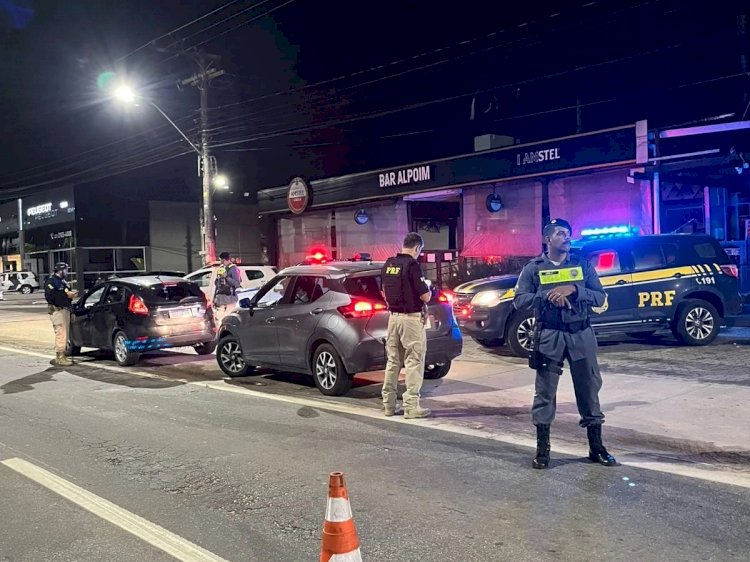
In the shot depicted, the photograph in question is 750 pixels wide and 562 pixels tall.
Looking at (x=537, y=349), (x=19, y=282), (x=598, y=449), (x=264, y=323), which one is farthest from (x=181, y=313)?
(x=19, y=282)

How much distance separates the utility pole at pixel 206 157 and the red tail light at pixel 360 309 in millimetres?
13082

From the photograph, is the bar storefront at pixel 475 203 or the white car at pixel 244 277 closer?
the bar storefront at pixel 475 203

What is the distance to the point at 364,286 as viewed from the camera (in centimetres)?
836

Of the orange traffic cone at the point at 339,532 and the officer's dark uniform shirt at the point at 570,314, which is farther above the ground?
the officer's dark uniform shirt at the point at 570,314

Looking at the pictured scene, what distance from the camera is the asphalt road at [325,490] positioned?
3979mm

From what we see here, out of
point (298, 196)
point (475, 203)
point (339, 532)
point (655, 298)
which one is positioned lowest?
point (339, 532)

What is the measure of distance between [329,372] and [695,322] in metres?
6.66

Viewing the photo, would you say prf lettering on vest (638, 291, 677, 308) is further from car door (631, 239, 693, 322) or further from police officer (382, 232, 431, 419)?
police officer (382, 232, 431, 419)

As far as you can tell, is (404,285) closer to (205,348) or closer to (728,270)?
(205,348)

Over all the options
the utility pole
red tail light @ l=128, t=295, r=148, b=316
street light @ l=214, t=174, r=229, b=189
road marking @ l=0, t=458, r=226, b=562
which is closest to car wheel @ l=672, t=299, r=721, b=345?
red tail light @ l=128, t=295, r=148, b=316

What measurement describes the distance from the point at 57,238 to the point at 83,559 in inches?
1683

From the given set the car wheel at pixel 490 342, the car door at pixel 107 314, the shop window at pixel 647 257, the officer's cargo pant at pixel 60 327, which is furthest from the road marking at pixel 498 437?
the shop window at pixel 647 257

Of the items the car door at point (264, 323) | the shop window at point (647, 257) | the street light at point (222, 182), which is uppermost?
the street light at point (222, 182)

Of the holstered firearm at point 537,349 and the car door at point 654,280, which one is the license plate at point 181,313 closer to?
the car door at point 654,280
